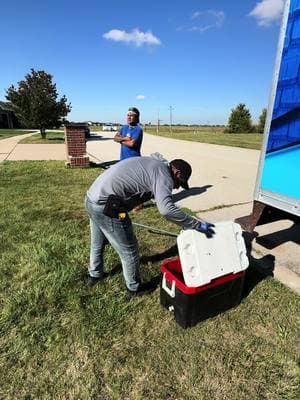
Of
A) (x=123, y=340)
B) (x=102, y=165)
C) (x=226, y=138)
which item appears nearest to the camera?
(x=123, y=340)

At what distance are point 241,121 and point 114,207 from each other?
5198 centimetres

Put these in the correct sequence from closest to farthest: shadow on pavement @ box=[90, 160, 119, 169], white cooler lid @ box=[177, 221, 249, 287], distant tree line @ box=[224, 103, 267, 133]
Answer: white cooler lid @ box=[177, 221, 249, 287] < shadow on pavement @ box=[90, 160, 119, 169] < distant tree line @ box=[224, 103, 267, 133]

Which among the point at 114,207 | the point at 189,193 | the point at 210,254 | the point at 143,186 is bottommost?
the point at 189,193

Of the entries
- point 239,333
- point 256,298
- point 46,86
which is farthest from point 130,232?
point 46,86

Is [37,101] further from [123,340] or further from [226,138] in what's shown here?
[123,340]

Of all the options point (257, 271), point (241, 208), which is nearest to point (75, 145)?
point (241, 208)

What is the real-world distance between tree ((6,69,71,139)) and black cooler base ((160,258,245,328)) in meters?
21.4

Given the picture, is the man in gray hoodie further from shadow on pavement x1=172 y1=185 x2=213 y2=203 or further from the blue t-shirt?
shadow on pavement x1=172 y1=185 x2=213 y2=203

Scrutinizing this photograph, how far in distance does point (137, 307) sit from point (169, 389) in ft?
2.84

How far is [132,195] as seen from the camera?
2479 millimetres

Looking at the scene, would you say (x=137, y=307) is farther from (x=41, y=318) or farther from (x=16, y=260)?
(x=16, y=260)

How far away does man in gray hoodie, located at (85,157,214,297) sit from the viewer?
232 cm

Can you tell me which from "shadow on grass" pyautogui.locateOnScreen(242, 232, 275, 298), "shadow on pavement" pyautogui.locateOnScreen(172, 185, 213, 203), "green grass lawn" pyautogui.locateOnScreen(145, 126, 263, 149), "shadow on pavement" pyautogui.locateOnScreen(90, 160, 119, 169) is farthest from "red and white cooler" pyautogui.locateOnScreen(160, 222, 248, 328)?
"green grass lawn" pyautogui.locateOnScreen(145, 126, 263, 149)

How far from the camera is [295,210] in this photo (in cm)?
312
